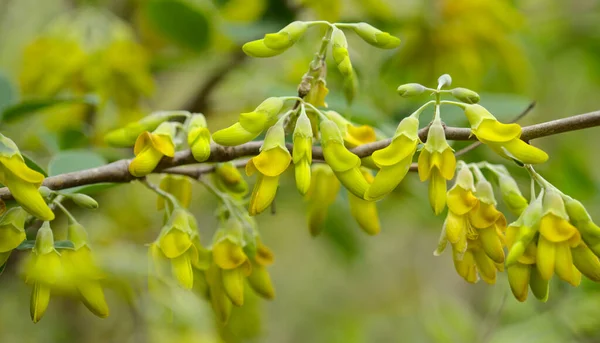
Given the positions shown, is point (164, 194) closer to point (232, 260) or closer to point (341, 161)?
point (232, 260)

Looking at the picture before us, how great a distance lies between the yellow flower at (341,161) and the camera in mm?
626

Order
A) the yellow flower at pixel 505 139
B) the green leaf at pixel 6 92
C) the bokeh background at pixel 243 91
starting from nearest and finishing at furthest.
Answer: the yellow flower at pixel 505 139 < the green leaf at pixel 6 92 < the bokeh background at pixel 243 91

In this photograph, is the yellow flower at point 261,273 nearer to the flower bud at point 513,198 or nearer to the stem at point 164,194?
the stem at point 164,194

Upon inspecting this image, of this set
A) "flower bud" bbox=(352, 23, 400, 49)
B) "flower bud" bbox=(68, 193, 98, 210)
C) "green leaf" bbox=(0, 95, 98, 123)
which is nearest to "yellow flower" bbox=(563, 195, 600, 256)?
"flower bud" bbox=(352, 23, 400, 49)

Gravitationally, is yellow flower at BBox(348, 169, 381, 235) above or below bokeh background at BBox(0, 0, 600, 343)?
above

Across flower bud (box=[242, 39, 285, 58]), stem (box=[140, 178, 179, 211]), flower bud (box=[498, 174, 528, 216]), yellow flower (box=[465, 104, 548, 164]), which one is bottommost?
stem (box=[140, 178, 179, 211])

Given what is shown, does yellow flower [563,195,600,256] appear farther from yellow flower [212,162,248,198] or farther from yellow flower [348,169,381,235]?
yellow flower [212,162,248,198]

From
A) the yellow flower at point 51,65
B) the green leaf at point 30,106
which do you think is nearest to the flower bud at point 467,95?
the green leaf at point 30,106

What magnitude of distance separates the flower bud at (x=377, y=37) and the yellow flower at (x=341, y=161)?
0.11 metres

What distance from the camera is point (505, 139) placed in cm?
60

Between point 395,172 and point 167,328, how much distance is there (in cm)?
73

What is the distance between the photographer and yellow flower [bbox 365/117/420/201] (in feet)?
1.99

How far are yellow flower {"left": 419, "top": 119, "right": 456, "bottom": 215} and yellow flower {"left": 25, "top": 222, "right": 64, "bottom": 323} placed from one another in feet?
1.22

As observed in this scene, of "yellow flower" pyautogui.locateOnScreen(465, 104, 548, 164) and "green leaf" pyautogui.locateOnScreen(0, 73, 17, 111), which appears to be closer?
"yellow flower" pyautogui.locateOnScreen(465, 104, 548, 164)
